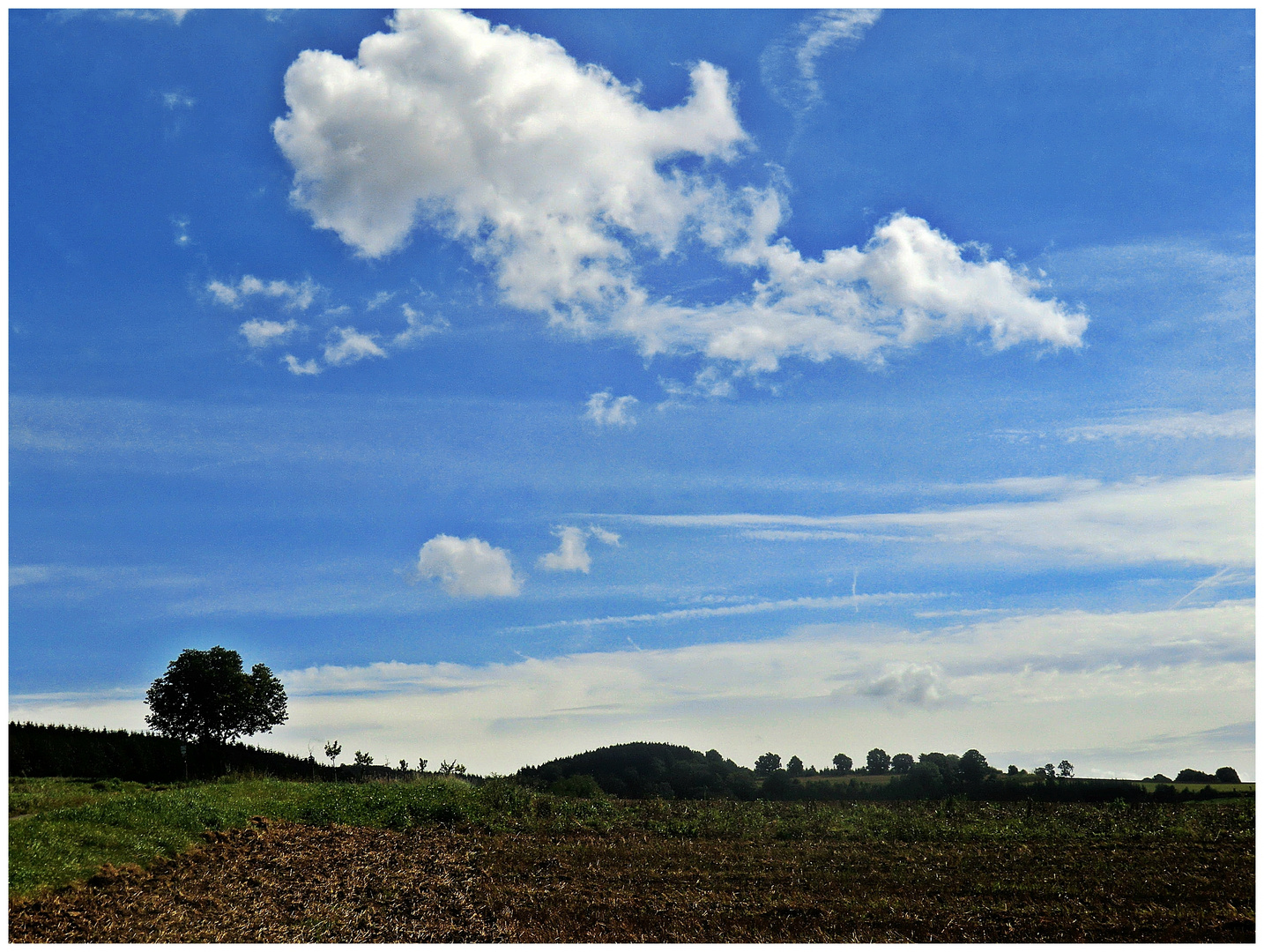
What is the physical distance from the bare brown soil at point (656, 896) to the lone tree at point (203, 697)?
2096 cm

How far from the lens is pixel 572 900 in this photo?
12758 millimetres

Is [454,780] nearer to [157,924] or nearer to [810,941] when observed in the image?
[157,924]

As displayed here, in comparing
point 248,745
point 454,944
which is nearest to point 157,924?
point 454,944

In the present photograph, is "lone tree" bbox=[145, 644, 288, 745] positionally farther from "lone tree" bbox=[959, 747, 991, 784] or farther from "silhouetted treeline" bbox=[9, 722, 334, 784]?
"lone tree" bbox=[959, 747, 991, 784]

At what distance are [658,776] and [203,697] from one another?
69.4 ft

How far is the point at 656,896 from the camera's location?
1296 cm

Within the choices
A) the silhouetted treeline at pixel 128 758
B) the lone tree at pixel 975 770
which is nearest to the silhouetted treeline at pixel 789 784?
the lone tree at pixel 975 770

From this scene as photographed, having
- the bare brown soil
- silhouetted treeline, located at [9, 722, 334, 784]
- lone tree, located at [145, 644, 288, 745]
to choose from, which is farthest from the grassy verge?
lone tree, located at [145, 644, 288, 745]

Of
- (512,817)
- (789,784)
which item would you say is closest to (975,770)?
(789,784)

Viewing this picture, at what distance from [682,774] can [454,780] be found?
7.76 meters

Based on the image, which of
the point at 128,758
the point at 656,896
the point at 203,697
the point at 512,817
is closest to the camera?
the point at 656,896

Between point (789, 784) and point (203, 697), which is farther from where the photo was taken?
point (203, 697)

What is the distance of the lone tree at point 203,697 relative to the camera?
3469 cm

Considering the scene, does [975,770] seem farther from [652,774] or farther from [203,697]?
[203,697]
